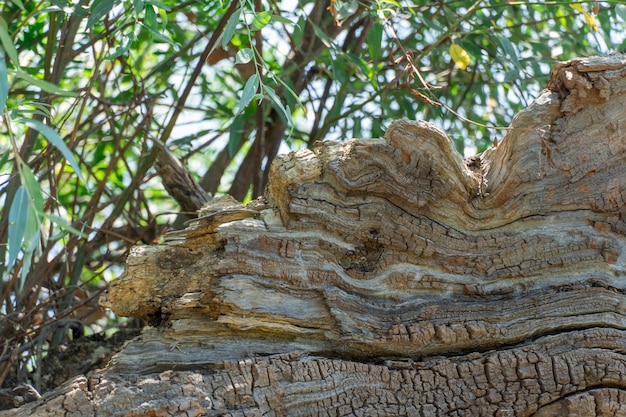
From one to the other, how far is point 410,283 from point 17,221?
2.75ft

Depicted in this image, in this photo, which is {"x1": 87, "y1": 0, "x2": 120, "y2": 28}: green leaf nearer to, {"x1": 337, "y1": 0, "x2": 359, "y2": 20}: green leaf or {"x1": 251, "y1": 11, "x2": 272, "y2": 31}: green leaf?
{"x1": 251, "y1": 11, "x2": 272, "y2": 31}: green leaf

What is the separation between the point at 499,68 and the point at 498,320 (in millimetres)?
1634

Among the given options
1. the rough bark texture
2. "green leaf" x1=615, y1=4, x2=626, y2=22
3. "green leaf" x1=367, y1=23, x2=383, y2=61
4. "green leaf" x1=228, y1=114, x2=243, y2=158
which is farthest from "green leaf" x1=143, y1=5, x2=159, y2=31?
"green leaf" x1=615, y1=4, x2=626, y2=22

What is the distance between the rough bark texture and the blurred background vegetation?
172 millimetres

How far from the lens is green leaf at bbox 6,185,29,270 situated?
1.00 metres

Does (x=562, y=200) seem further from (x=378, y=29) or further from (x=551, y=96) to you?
(x=378, y=29)

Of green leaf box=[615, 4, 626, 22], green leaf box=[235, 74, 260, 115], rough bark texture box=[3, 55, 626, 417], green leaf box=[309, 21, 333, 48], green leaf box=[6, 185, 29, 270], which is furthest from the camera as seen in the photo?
green leaf box=[309, 21, 333, 48]

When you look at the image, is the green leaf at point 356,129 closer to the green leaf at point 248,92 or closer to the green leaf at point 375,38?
the green leaf at point 375,38

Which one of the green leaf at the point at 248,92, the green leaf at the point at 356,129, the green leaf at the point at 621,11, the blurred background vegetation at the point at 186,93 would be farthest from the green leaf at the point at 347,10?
the green leaf at the point at 248,92

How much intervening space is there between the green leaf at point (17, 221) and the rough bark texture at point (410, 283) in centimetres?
48

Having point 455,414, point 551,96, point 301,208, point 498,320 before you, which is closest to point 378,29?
point 551,96

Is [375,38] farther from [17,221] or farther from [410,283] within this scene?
[17,221]

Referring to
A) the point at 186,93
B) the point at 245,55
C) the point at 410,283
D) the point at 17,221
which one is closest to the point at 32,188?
the point at 17,221

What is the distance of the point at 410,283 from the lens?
161cm
